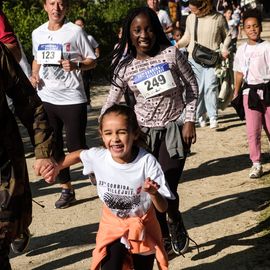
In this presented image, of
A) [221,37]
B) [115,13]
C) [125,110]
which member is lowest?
[115,13]

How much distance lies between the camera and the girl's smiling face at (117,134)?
139 inches

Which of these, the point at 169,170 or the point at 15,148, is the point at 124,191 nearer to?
the point at 15,148

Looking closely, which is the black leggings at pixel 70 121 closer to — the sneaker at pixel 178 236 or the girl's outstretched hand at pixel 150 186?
the sneaker at pixel 178 236

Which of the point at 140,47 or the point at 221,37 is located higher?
the point at 140,47

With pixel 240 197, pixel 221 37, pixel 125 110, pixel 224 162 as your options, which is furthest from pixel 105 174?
pixel 221 37

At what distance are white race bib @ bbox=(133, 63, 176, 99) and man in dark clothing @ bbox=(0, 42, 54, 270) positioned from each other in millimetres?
1236

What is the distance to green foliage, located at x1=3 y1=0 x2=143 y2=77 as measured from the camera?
14.4 m

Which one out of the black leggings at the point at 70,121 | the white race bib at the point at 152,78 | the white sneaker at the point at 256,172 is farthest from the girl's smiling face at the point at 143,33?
the white sneaker at the point at 256,172

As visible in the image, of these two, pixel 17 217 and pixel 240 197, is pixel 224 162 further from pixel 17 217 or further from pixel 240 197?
pixel 17 217

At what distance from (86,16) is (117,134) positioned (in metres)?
14.7

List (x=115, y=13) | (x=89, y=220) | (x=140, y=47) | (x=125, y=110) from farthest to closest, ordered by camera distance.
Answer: (x=115, y=13) < (x=89, y=220) < (x=140, y=47) < (x=125, y=110)

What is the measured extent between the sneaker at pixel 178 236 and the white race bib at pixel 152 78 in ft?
3.10

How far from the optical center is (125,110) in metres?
3.63

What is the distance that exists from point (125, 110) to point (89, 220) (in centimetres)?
225
